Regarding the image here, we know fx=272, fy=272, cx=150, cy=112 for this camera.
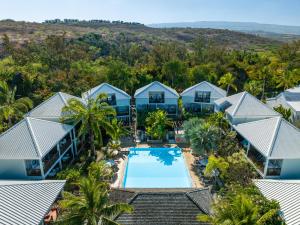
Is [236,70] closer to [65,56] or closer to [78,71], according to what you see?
[78,71]

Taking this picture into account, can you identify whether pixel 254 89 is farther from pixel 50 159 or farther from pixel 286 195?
pixel 50 159

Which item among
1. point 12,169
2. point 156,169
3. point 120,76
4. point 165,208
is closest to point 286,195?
point 165,208

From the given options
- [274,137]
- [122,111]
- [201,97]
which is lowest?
[122,111]

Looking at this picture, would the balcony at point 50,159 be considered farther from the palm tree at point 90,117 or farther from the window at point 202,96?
the window at point 202,96

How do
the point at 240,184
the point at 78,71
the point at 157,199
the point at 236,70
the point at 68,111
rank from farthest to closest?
1. the point at 236,70
2. the point at 78,71
3. the point at 68,111
4. the point at 240,184
5. the point at 157,199

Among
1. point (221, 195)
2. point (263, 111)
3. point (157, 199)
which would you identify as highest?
point (263, 111)

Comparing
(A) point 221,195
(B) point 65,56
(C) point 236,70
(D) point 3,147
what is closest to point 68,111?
(D) point 3,147

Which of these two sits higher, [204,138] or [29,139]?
[29,139]
